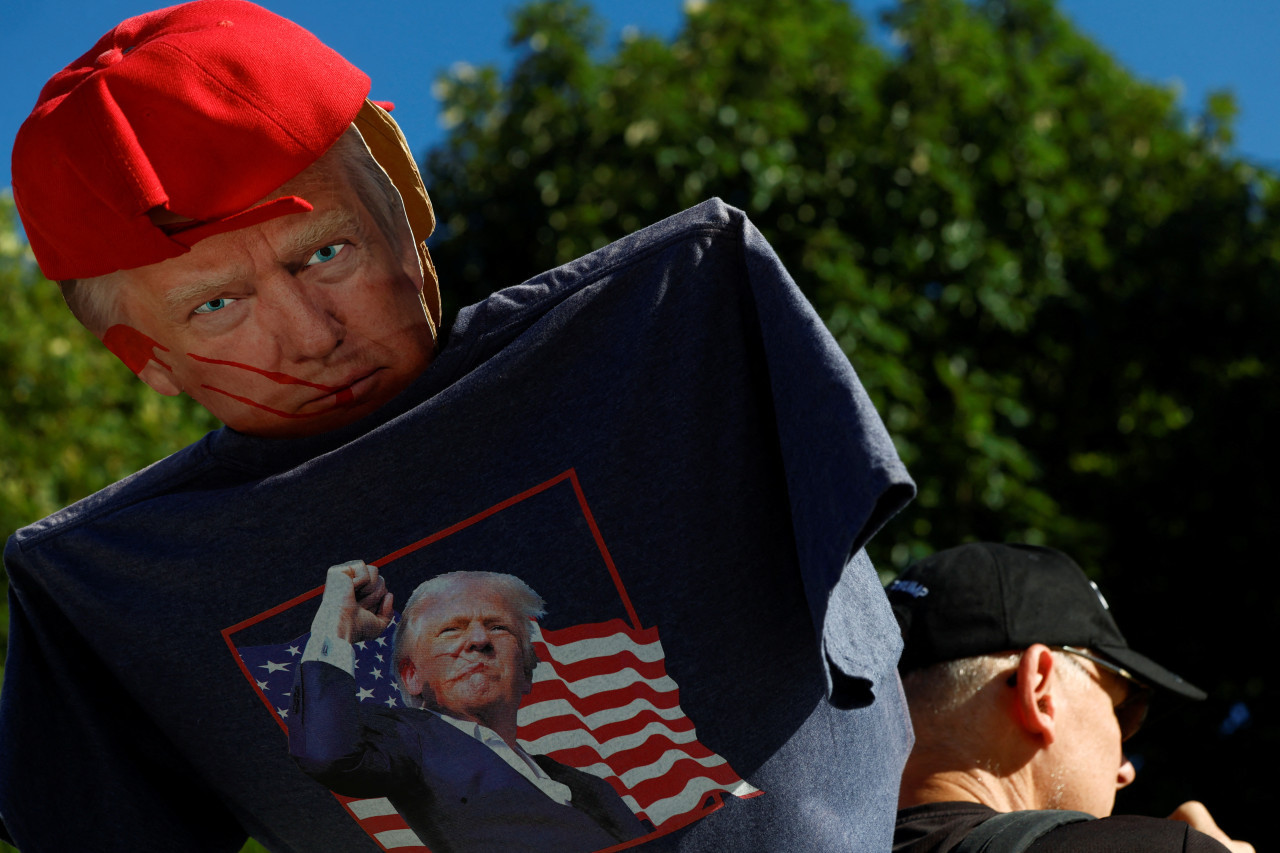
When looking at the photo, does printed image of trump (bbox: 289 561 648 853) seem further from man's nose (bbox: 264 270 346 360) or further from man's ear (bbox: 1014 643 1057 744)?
man's ear (bbox: 1014 643 1057 744)

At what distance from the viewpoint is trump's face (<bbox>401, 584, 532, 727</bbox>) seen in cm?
133

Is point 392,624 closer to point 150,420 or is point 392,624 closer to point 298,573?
point 298,573

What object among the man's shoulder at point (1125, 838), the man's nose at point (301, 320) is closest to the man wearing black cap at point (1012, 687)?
the man's shoulder at point (1125, 838)

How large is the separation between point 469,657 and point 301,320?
1.38 ft

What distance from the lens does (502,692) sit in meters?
1.35

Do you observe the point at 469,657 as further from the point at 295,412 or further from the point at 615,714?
the point at 295,412

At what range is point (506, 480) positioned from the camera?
132 cm

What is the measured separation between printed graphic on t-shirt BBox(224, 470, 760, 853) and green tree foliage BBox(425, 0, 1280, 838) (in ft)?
10.7

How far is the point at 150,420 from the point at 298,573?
308cm

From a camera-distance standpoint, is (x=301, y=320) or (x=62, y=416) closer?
(x=301, y=320)

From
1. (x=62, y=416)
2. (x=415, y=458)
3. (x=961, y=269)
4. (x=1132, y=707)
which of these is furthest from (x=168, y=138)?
(x=961, y=269)

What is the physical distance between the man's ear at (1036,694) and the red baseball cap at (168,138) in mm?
1548

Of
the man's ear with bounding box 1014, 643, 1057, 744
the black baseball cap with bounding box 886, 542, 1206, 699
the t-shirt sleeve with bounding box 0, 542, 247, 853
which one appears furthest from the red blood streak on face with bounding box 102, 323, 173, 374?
the man's ear with bounding box 1014, 643, 1057, 744

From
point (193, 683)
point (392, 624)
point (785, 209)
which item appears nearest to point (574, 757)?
point (392, 624)
